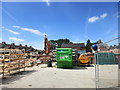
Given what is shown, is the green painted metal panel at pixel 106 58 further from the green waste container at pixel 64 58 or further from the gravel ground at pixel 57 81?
the gravel ground at pixel 57 81

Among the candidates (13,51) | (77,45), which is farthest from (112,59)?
(77,45)

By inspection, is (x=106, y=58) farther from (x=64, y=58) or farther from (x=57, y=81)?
(x=57, y=81)

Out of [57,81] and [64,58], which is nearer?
[57,81]

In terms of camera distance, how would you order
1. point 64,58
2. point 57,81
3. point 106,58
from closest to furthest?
point 57,81 → point 64,58 → point 106,58

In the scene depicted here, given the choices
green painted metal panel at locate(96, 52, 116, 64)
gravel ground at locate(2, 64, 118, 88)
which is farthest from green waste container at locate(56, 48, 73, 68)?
green painted metal panel at locate(96, 52, 116, 64)

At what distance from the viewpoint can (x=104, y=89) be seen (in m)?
4.05

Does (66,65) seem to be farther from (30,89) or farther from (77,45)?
(77,45)

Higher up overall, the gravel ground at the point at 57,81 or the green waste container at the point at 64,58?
the green waste container at the point at 64,58

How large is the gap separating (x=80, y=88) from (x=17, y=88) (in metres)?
2.89

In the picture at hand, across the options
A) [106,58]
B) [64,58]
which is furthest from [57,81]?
[106,58]

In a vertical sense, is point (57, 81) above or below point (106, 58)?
below

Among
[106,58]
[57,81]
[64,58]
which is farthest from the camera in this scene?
[106,58]

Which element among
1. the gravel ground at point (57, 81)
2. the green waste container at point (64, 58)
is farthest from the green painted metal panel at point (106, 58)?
the gravel ground at point (57, 81)

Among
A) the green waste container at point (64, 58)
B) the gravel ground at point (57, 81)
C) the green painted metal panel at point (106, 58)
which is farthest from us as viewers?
the green painted metal panel at point (106, 58)
